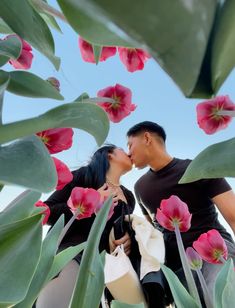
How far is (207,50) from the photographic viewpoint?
0.14m

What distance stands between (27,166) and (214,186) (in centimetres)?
111

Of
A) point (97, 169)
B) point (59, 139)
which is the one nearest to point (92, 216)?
point (97, 169)

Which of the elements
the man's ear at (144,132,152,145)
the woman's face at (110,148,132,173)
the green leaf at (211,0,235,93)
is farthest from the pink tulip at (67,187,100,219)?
the man's ear at (144,132,152,145)

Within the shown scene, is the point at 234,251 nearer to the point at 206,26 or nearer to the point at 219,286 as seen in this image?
the point at 219,286

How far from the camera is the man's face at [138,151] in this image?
1.65 m

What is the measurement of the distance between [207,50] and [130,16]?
36mm

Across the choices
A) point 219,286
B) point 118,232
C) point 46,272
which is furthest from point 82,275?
point 118,232

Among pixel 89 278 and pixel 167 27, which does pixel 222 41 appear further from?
pixel 89 278

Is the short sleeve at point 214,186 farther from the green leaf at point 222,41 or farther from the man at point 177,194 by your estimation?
the green leaf at point 222,41

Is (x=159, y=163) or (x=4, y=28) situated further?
(x=159, y=163)

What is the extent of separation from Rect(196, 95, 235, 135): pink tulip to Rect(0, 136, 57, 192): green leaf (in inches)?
11.8

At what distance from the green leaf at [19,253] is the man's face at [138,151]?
130 centimetres

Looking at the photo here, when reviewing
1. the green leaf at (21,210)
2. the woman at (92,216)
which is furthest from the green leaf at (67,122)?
the woman at (92,216)

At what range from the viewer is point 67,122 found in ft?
1.00
